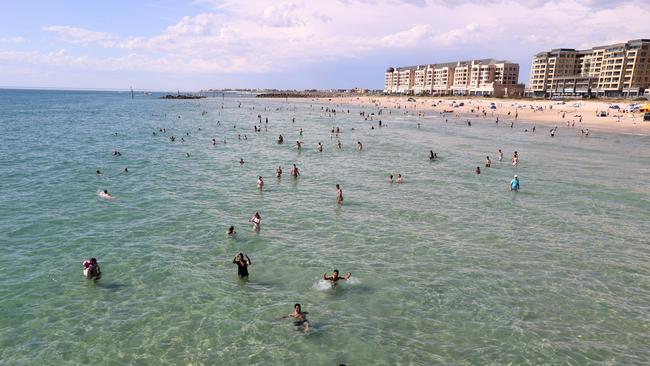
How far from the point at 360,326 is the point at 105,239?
12898 millimetres

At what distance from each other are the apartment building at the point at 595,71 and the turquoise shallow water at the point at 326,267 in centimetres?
11761

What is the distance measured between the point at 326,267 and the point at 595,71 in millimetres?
162265

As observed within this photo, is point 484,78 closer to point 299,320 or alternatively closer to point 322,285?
point 322,285

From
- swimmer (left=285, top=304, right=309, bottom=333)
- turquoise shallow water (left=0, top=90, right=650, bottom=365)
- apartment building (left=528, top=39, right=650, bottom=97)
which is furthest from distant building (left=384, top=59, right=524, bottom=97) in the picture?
swimmer (left=285, top=304, right=309, bottom=333)

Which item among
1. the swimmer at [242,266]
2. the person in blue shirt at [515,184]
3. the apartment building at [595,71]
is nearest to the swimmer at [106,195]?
the swimmer at [242,266]

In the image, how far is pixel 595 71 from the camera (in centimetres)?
14475

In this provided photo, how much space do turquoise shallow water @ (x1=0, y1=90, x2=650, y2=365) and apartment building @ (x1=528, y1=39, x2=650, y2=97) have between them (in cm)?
11761

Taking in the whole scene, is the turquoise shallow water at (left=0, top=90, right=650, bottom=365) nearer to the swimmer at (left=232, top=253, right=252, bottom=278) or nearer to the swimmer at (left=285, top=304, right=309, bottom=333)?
the swimmer at (left=285, top=304, right=309, bottom=333)

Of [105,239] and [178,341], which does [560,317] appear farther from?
[105,239]

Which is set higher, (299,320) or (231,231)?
(231,231)

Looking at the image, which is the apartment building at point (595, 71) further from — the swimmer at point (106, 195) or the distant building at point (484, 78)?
the swimmer at point (106, 195)

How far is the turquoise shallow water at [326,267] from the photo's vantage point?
12188mm

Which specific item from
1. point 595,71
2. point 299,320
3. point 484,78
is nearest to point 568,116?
point 595,71

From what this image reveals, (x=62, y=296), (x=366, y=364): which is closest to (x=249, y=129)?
(x=62, y=296)
